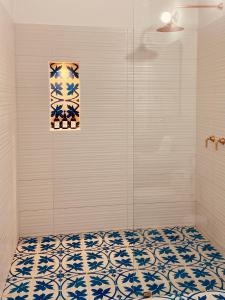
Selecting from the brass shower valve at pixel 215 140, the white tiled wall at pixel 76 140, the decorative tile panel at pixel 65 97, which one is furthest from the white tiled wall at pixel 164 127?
the decorative tile panel at pixel 65 97

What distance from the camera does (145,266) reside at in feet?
8.03

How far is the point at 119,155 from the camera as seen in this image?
10.3 ft

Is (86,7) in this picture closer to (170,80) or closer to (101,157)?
(170,80)

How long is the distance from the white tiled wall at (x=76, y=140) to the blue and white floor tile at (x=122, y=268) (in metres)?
0.27

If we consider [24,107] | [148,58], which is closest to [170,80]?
[148,58]

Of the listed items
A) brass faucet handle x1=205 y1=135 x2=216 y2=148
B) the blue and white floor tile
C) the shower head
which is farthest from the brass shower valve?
the shower head

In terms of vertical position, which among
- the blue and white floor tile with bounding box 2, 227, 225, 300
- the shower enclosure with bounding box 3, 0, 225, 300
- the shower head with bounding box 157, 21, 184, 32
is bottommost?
the blue and white floor tile with bounding box 2, 227, 225, 300

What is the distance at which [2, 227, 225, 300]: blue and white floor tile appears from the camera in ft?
7.41

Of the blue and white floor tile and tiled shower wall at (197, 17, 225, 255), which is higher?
tiled shower wall at (197, 17, 225, 255)

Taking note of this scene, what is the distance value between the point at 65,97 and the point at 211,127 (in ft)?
3.98

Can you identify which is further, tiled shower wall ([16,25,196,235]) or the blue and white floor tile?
tiled shower wall ([16,25,196,235])

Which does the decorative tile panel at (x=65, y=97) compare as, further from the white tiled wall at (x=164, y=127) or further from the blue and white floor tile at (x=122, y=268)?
the blue and white floor tile at (x=122, y=268)

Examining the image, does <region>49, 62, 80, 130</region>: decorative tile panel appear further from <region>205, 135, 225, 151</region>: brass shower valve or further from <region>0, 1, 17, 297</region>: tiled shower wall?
<region>205, 135, 225, 151</region>: brass shower valve

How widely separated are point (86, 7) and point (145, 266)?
1992mm
